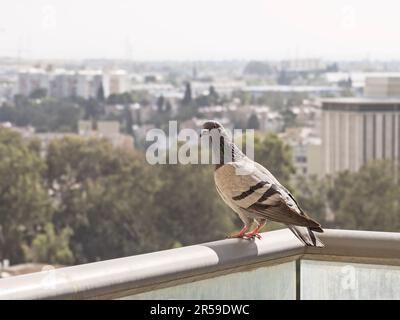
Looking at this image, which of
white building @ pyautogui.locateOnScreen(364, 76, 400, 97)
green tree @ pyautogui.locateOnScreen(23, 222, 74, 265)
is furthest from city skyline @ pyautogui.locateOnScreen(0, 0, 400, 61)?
green tree @ pyautogui.locateOnScreen(23, 222, 74, 265)

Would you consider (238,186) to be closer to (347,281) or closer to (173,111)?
(347,281)

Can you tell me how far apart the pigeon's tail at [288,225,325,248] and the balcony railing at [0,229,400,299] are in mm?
15

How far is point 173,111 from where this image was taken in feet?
88.8

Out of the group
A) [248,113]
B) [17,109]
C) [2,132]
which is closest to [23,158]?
[2,132]

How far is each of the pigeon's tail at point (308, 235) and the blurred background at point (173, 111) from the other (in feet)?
38.7

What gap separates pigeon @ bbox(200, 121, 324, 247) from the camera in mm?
1583

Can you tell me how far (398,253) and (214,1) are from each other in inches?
1215

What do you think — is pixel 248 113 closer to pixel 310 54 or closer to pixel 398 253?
pixel 310 54

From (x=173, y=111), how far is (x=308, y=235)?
83.8 ft

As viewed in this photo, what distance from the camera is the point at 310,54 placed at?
98.4 ft

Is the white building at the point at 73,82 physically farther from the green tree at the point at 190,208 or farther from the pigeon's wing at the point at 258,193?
the pigeon's wing at the point at 258,193

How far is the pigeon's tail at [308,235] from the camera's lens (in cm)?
158

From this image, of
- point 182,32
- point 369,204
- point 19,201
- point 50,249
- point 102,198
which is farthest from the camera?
point 182,32

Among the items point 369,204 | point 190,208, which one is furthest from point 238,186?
point 190,208
